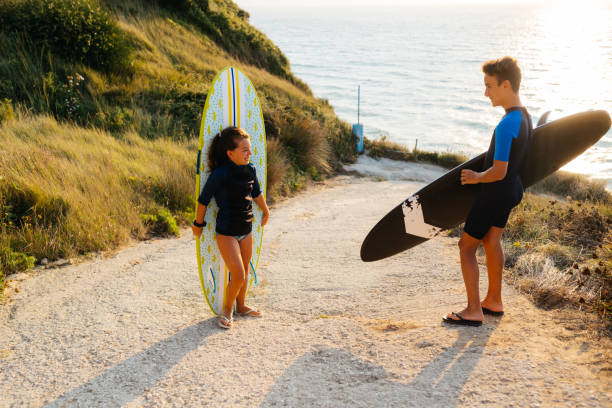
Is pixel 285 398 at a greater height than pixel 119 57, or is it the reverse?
pixel 119 57

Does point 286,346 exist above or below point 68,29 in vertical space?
below

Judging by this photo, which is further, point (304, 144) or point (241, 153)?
point (304, 144)

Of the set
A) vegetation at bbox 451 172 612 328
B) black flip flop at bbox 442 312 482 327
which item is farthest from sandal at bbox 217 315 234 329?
vegetation at bbox 451 172 612 328

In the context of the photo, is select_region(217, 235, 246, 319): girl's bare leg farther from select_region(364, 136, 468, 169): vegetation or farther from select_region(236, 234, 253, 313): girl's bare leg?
select_region(364, 136, 468, 169): vegetation

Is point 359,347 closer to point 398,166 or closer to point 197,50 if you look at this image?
point 398,166

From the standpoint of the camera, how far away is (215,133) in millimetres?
3492

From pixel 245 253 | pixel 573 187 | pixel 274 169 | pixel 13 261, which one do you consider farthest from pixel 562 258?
pixel 573 187

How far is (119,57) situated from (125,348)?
8984 millimetres

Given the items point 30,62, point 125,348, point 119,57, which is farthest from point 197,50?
point 125,348

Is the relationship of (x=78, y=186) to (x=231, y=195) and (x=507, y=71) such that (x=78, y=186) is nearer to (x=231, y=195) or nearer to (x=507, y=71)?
(x=231, y=195)

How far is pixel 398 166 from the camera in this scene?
42.8 feet

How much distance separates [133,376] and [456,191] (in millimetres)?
2729

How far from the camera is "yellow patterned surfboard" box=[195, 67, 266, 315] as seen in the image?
3.40 meters

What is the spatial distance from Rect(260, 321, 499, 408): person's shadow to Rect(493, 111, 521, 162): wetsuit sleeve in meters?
1.23
